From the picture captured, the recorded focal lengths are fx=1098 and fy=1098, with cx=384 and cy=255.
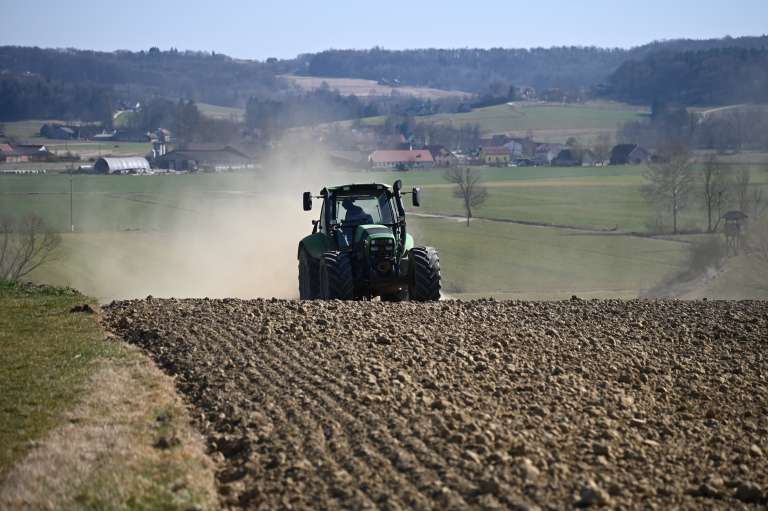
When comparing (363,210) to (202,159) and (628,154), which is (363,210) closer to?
(202,159)

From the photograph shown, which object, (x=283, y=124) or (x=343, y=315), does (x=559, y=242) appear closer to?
(x=343, y=315)

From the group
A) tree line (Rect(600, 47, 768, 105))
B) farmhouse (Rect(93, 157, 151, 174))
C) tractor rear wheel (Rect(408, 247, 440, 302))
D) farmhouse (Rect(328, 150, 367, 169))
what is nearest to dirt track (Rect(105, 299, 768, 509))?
tractor rear wheel (Rect(408, 247, 440, 302))

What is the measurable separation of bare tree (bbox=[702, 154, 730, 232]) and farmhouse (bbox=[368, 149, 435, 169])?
37237mm

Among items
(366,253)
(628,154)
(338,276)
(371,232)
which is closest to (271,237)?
(371,232)

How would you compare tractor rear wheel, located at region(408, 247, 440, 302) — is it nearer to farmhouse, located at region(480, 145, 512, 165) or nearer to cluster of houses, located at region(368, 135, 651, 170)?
cluster of houses, located at region(368, 135, 651, 170)

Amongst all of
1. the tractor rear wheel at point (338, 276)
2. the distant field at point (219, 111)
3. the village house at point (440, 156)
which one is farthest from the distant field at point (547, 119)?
the tractor rear wheel at point (338, 276)

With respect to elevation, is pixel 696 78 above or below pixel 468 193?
above

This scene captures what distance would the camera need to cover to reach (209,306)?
16.0 m

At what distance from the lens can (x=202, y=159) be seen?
9588 centimetres

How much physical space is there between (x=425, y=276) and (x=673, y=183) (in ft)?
157

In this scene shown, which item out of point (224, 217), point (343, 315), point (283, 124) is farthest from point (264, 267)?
point (283, 124)

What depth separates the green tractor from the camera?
698 inches

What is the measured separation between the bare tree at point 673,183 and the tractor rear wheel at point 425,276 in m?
44.9

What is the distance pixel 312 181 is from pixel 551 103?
111m
